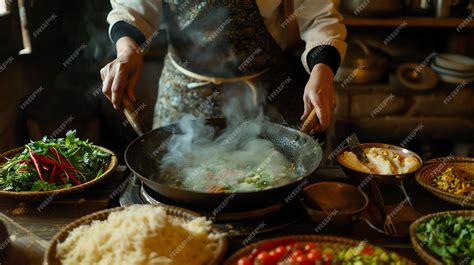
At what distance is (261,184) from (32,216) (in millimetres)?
963

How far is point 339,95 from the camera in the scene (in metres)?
4.38

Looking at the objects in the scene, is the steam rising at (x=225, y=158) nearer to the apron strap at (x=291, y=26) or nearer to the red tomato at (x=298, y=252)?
the red tomato at (x=298, y=252)

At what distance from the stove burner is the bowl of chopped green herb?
33 cm

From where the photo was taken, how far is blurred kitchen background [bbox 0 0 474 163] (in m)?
3.94

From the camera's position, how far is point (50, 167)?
2.20 metres

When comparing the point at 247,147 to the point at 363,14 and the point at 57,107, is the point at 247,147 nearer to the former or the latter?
the point at 57,107

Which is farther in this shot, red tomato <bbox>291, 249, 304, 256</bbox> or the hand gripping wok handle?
the hand gripping wok handle

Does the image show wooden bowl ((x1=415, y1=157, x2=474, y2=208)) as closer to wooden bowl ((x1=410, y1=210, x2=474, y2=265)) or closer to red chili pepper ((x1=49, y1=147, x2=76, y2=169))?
wooden bowl ((x1=410, y1=210, x2=474, y2=265))

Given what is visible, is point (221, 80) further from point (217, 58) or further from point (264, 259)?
point (264, 259)

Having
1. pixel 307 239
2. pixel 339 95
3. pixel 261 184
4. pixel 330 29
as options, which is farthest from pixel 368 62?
pixel 307 239

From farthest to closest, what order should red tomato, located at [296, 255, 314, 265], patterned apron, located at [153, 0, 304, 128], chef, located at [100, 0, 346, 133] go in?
patterned apron, located at [153, 0, 304, 128]
chef, located at [100, 0, 346, 133]
red tomato, located at [296, 255, 314, 265]

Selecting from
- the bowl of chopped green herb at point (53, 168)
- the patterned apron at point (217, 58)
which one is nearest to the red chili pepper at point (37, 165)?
the bowl of chopped green herb at point (53, 168)

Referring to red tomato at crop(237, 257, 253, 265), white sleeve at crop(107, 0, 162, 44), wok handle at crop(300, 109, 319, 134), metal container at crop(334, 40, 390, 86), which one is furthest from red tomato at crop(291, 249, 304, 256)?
metal container at crop(334, 40, 390, 86)

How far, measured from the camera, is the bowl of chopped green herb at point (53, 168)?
2068mm
